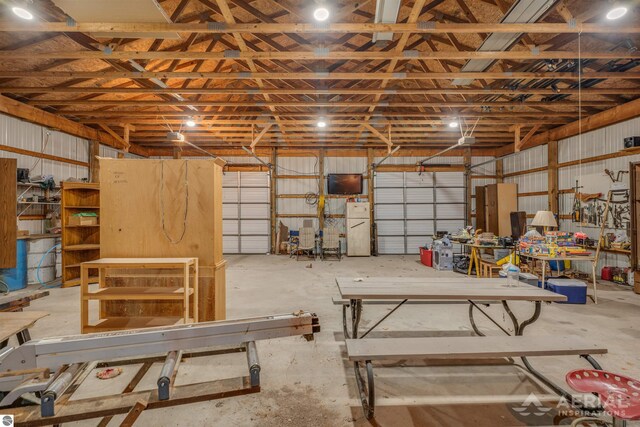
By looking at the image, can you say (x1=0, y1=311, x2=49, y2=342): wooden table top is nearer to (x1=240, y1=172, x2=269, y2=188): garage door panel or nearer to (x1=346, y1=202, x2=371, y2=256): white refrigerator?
(x1=346, y1=202, x2=371, y2=256): white refrigerator

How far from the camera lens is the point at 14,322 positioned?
6.59 ft

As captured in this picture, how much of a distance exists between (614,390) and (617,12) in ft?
12.1

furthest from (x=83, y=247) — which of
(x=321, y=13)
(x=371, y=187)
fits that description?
(x=371, y=187)

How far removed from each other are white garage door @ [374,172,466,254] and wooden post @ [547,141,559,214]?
2727 millimetres

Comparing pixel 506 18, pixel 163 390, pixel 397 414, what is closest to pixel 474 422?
pixel 397 414

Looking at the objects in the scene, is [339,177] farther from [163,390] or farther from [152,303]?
[163,390]

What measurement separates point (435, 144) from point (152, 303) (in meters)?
9.72

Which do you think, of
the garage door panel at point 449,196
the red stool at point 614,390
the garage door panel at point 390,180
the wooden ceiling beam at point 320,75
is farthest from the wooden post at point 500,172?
the red stool at point 614,390

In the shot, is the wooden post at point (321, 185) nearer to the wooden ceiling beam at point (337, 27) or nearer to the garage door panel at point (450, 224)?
the garage door panel at point (450, 224)

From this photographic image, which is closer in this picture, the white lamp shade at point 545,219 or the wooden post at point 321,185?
the white lamp shade at point 545,219

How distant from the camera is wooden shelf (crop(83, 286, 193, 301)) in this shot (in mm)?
2619

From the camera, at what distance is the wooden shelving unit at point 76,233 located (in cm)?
564

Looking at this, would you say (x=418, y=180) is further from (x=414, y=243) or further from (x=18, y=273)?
(x=18, y=273)
